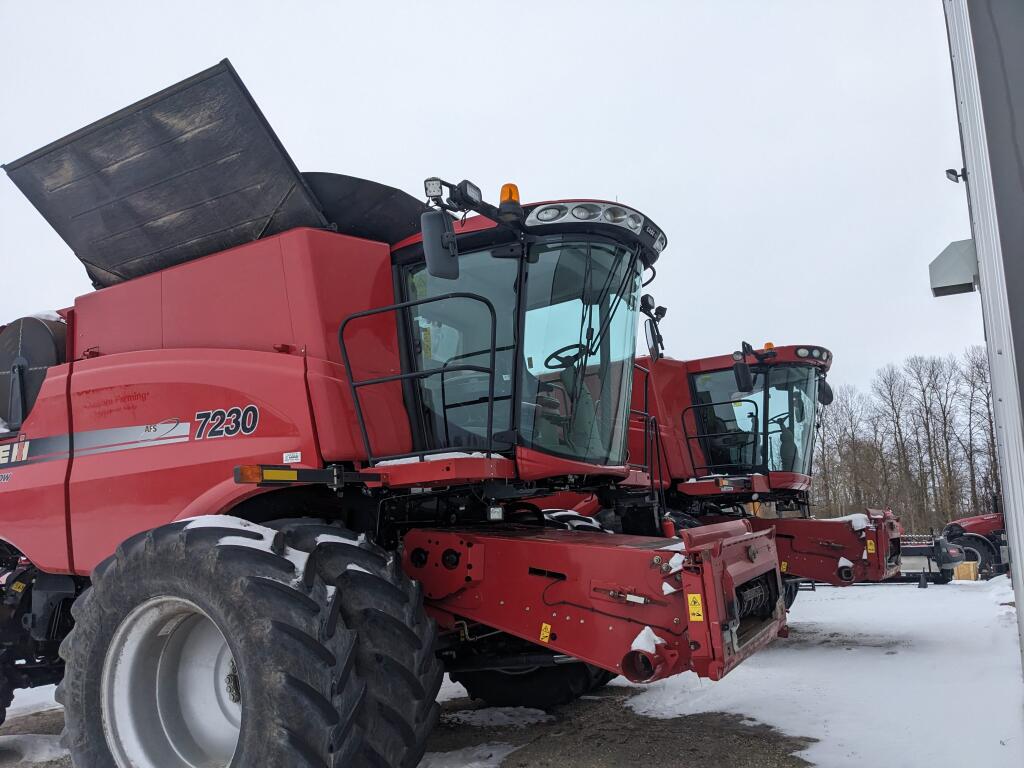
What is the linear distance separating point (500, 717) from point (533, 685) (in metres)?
0.31

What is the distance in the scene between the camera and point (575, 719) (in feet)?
16.6

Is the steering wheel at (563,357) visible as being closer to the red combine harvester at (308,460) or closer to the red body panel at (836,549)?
the red combine harvester at (308,460)

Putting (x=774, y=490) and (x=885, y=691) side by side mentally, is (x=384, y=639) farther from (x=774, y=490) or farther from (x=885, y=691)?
(x=774, y=490)

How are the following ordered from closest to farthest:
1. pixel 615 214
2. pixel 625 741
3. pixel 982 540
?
pixel 615 214
pixel 625 741
pixel 982 540

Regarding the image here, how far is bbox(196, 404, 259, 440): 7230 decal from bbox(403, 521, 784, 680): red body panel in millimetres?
1040

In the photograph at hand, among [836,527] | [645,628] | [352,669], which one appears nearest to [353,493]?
[352,669]

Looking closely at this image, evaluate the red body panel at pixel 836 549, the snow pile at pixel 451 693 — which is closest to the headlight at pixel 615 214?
the snow pile at pixel 451 693

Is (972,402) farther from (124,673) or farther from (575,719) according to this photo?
(124,673)

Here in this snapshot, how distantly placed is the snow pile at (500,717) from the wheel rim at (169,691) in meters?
1.93

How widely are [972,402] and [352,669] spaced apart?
38882mm

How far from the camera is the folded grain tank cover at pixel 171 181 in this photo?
4.21 m

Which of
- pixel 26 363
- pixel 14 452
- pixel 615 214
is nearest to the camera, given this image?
pixel 615 214

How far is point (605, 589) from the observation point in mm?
3494

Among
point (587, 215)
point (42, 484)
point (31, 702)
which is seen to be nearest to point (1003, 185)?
point (587, 215)
